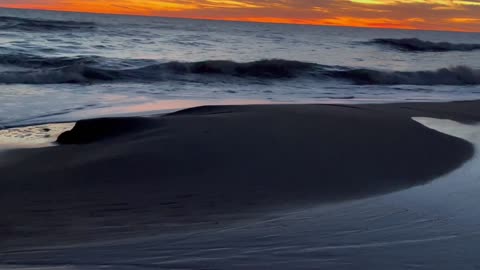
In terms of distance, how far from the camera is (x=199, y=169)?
15.6 ft

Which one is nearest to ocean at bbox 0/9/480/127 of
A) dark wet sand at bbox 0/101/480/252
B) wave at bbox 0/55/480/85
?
wave at bbox 0/55/480/85

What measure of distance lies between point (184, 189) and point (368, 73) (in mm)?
14212

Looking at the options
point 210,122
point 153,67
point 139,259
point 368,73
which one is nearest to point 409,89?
point 368,73

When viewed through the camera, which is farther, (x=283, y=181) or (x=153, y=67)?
(x=153, y=67)

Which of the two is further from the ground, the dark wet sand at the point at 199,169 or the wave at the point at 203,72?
the dark wet sand at the point at 199,169

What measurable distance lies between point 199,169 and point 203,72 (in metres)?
12.1

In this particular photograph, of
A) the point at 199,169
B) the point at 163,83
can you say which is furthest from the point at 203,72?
the point at 199,169

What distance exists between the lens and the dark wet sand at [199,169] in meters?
3.68

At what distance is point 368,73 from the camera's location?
1773 centimetres

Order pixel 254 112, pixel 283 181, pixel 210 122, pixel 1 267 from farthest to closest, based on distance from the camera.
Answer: pixel 254 112 < pixel 210 122 < pixel 283 181 < pixel 1 267

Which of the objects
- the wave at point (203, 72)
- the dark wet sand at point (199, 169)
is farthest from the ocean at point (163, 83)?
the dark wet sand at point (199, 169)

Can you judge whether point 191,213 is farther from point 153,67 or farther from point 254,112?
point 153,67

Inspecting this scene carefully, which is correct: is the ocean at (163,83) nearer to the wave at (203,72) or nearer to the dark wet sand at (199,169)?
the wave at (203,72)

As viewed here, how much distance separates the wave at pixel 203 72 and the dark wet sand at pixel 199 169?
7.95 metres
